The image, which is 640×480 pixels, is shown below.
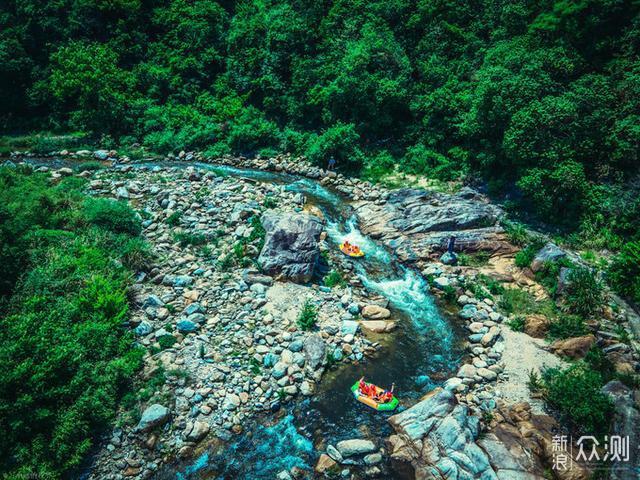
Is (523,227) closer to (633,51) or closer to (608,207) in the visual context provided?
(608,207)

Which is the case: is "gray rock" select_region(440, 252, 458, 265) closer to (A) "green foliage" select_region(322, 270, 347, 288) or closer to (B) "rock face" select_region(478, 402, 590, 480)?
(A) "green foliage" select_region(322, 270, 347, 288)

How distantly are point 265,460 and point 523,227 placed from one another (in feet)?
59.2

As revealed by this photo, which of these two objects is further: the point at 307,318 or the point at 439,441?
the point at 307,318

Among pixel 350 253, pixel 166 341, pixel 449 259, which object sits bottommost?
pixel 449 259

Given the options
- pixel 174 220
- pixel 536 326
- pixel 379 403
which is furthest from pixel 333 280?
pixel 174 220

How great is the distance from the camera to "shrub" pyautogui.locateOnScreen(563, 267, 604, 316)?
14922mm

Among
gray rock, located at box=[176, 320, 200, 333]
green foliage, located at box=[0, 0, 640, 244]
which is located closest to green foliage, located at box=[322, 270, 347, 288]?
gray rock, located at box=[176, 320, 200, 333]

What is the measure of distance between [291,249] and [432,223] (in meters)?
9.13

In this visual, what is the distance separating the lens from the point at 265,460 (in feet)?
33.9

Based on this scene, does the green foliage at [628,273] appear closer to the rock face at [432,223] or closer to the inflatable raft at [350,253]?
the rock face at [432,223]

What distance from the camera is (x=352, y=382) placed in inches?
507

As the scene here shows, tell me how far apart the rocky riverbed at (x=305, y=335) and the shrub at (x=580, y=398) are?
1.62ft

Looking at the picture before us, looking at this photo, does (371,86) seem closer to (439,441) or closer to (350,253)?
(350,253)

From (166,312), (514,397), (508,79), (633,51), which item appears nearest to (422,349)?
(514,397)
